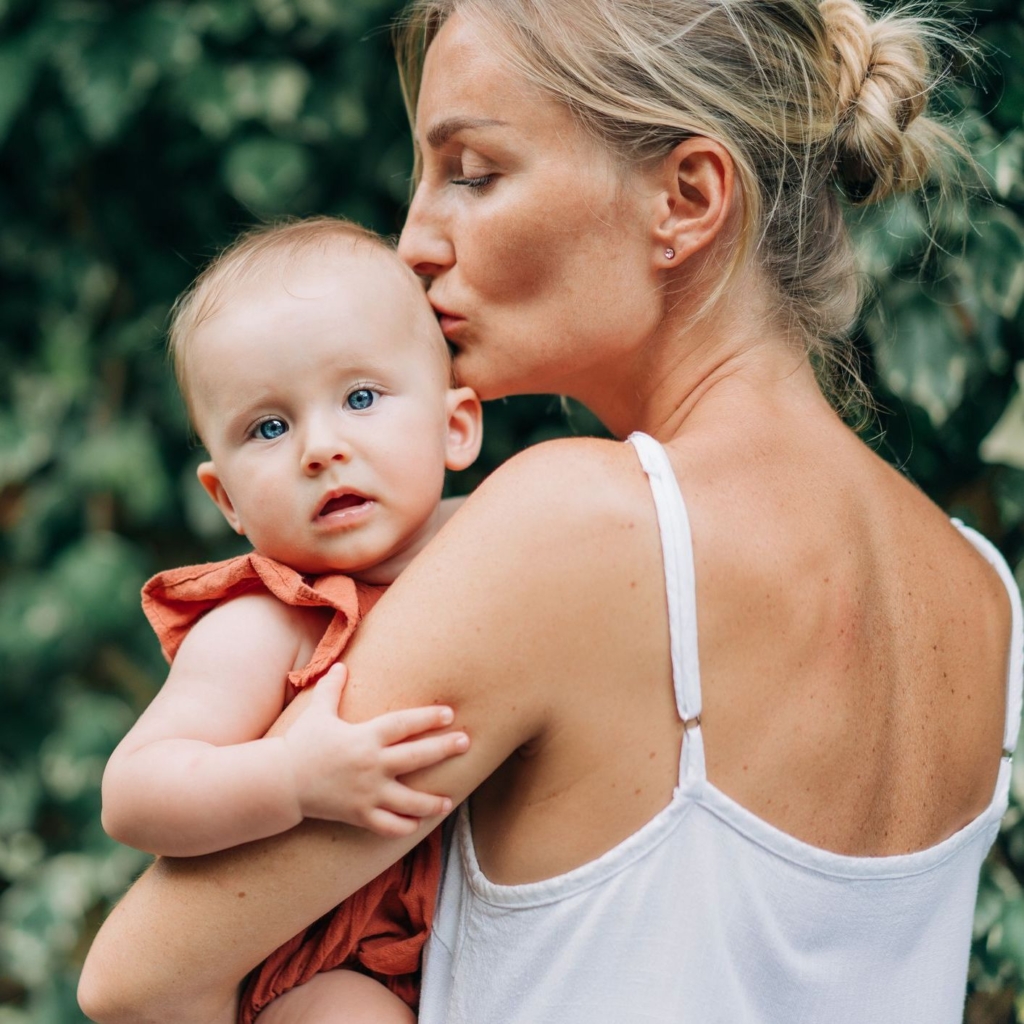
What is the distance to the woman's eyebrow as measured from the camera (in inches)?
63.5

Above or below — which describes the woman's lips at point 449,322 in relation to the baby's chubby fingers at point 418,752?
above

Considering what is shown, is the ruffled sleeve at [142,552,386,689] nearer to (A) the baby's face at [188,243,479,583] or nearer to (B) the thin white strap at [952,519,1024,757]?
(A) the baby's face at [188,243,479,583]

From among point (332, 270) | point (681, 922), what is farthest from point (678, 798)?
point (332, 270)

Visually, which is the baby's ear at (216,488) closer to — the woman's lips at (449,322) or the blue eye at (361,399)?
the blue eye at (361,399)

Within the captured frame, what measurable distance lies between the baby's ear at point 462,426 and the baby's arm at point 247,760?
0.35 metres

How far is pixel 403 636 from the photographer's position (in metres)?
1.23

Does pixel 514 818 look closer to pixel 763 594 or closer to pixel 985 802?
pixel 763 594

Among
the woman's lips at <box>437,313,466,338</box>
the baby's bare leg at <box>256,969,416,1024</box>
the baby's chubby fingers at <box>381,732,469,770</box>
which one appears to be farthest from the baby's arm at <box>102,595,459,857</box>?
the woman's lips at <box>437,313,466,338</box>

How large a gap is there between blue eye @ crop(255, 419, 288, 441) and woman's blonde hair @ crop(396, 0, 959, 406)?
1.71 ft

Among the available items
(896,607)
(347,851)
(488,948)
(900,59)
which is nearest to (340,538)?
(347,851)

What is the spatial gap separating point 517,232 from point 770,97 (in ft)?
1.19

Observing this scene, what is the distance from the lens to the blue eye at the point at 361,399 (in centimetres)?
150

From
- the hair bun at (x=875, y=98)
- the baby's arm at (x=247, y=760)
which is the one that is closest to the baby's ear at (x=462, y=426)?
the baby's arm at (x=247, y=760)

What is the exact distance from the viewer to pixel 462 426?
5.45 feet
